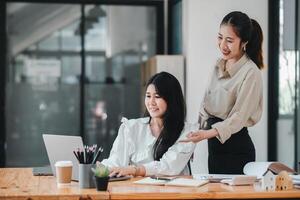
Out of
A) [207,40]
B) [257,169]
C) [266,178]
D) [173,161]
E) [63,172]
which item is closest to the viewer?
[266,178]

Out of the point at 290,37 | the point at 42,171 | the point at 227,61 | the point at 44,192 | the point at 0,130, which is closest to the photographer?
the point at 44,192

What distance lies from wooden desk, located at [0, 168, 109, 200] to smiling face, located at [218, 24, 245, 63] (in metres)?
1.23

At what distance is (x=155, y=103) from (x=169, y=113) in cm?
10

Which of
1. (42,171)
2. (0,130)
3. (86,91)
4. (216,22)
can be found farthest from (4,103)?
(42,171)

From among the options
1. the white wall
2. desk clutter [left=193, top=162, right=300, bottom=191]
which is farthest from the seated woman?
the white wall

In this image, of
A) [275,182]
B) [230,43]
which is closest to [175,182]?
[275,182]

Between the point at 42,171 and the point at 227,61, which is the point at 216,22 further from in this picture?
the point at 42,171

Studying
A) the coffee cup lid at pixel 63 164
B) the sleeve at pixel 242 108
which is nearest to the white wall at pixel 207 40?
the sleeve at pixel 242 108

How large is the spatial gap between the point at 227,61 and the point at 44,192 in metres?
1.47

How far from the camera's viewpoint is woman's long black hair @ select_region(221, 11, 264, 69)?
10.9 ft

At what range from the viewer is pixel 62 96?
6973 millimetres

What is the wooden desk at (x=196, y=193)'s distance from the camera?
8.04 feet

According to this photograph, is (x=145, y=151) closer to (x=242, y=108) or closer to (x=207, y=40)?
(x=242, y=108)

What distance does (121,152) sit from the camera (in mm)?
3285
